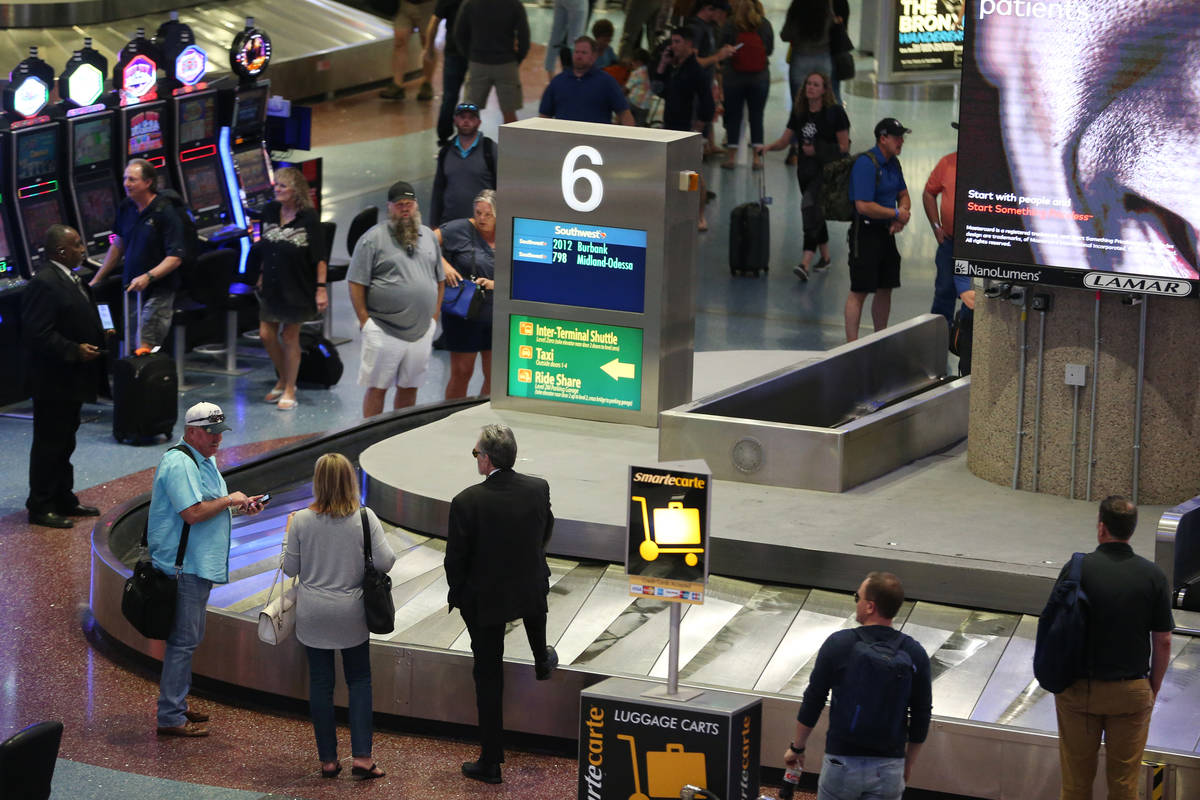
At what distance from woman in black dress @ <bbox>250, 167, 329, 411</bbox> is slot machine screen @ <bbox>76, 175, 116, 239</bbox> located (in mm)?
1562

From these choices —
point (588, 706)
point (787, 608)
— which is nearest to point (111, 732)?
point (588, 706)

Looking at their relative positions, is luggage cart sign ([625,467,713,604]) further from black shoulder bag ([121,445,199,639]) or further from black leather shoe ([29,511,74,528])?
black leather shoe ([29,511,74,528])

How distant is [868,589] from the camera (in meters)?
5.93

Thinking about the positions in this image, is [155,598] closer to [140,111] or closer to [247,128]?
[140,111]

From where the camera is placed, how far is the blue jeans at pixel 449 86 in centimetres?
1919

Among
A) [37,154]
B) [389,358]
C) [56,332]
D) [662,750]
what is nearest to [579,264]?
[389,358]

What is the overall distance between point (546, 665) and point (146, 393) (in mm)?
5045

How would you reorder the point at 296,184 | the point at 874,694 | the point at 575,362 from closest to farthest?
1. the point at 874,694
2. the point at 575,362
3. the point at 296,184

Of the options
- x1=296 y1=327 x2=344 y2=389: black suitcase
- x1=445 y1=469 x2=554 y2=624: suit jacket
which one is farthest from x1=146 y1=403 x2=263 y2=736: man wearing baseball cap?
x1=296 y1=327 x2=344 y2=389: black suitcase

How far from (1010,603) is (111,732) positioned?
12.4ft

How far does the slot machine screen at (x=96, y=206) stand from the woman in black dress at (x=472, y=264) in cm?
306

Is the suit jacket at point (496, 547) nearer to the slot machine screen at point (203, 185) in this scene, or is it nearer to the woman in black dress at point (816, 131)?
the slot machine screen at point (203, 185)

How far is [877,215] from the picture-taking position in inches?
511

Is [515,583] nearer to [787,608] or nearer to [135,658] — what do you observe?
[787,608]
